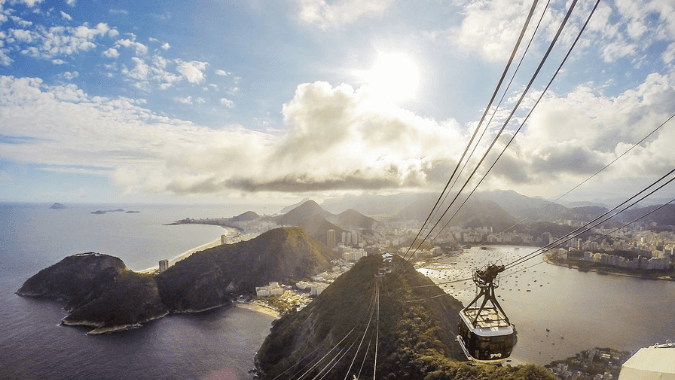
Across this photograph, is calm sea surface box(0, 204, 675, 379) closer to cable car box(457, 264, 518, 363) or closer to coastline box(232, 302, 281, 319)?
coastline box(232, 302, 281, 319)

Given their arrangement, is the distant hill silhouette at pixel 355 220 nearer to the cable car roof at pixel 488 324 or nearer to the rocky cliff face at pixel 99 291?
the rocky cliff face at pixel 99 291

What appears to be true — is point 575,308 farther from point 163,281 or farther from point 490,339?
point 163,281

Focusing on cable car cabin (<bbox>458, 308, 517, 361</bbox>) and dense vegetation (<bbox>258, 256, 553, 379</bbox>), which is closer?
cable car cabin (<bbox>458, 308, 517, 361</bbox>)

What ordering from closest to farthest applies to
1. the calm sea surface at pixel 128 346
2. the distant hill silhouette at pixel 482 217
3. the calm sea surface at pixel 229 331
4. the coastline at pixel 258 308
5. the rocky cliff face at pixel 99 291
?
1. the calm sea surface at pixel 128 346
2. the calm sea surface at pixel 229 331
3. the rocky cliff face at pixel 99 291
4. the coastline at pixel 258 308
5. the distant hill silhouette at pixel 482 217

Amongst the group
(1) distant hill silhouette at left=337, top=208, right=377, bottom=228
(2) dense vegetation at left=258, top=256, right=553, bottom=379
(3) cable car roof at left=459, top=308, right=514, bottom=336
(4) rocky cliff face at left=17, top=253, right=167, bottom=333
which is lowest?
(4) rocky cliff face at left=17, top=253, right=167, bottom=333

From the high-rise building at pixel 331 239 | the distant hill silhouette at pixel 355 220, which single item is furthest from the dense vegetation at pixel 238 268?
the distant hill silhouette at pixel 355 220

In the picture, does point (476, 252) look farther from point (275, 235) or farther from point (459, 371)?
point (459, 371)

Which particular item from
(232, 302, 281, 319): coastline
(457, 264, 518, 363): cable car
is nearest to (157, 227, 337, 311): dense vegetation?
(232, 302, 281, 319): coastline
